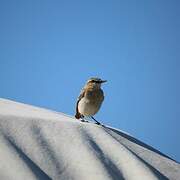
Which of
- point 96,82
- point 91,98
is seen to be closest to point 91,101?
point 91,98

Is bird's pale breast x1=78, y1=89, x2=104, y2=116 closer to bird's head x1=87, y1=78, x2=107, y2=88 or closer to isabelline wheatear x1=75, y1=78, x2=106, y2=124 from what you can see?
isabelline wheatear x1=75, y1=78, x2=106, y2=124

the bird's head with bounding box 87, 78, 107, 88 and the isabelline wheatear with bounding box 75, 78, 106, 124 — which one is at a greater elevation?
the bird's head with bounding box 87, 78, 107, 88

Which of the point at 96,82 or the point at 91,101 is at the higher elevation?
the point at 96,82

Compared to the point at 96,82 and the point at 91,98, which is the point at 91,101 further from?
the point at 96,82

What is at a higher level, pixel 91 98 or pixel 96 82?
pixel 96 82

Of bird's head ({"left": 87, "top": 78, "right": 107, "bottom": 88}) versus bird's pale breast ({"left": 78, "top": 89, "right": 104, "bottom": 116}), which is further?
bird's head ({"left": 87, "top": 78, "right": 107, "bottom": 88})

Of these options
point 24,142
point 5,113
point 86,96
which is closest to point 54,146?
point 24,142

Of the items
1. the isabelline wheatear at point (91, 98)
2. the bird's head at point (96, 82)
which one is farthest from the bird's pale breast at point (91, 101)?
the bird's head at point (96, 82)

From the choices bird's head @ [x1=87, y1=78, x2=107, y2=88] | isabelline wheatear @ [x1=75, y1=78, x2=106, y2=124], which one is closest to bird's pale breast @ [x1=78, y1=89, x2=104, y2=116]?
isabelline wheatear @ [x1=75, y1=78, x2=106, y2=124]

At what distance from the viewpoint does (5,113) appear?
294 inches

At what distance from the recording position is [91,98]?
1020cm

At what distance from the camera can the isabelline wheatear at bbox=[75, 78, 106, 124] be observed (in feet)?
33.5

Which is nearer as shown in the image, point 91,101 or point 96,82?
point 91,101

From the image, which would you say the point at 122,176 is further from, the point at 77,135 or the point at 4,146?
the point at 4,146
